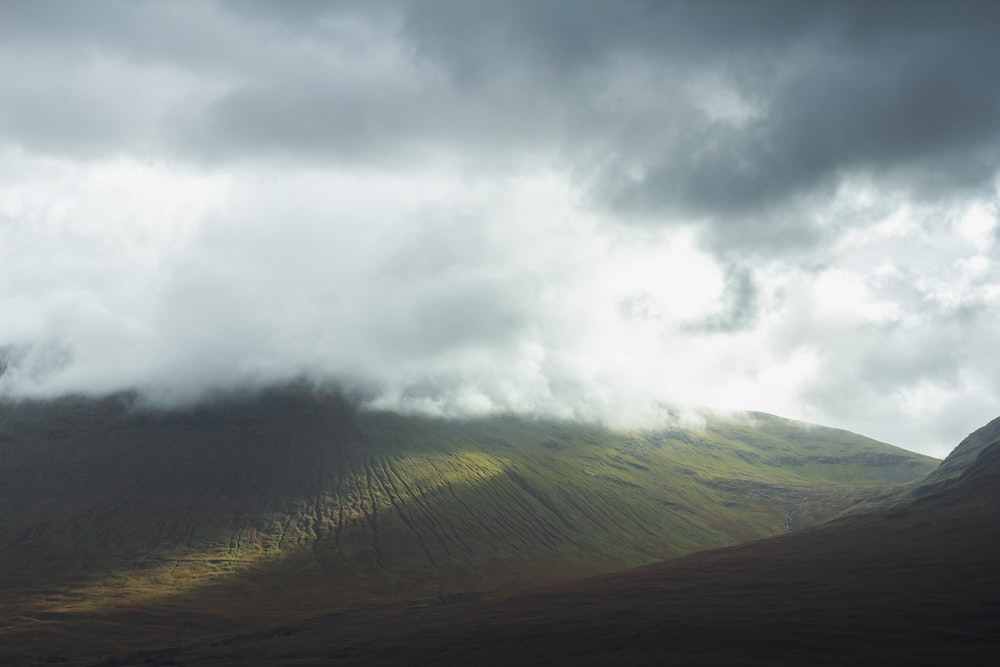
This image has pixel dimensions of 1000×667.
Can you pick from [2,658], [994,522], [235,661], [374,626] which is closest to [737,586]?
[994,522]

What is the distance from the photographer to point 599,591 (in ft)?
652

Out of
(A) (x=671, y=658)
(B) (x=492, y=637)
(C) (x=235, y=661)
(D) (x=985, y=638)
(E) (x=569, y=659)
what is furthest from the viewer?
(C) (x=235, y=661)

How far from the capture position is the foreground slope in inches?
4916

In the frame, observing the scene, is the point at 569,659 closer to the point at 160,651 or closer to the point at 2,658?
the point at 160,651

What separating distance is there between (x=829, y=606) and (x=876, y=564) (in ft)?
123

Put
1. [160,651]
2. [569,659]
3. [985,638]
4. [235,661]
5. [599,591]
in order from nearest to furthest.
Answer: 1. [985,638]
2. [569,659]
3. [235,661]
4. [160,651]
5. [599,591]

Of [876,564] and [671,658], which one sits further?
[876,564]

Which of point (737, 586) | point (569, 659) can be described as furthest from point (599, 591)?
point (569, 659)

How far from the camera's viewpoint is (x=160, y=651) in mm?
186000

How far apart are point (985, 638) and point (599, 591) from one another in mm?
98687

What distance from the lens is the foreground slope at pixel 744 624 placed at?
124875mm

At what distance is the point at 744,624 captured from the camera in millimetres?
141625

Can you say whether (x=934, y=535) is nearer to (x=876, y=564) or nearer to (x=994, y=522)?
(x=994, y=522)

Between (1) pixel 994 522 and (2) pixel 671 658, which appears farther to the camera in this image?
(1) pixel 994 522
